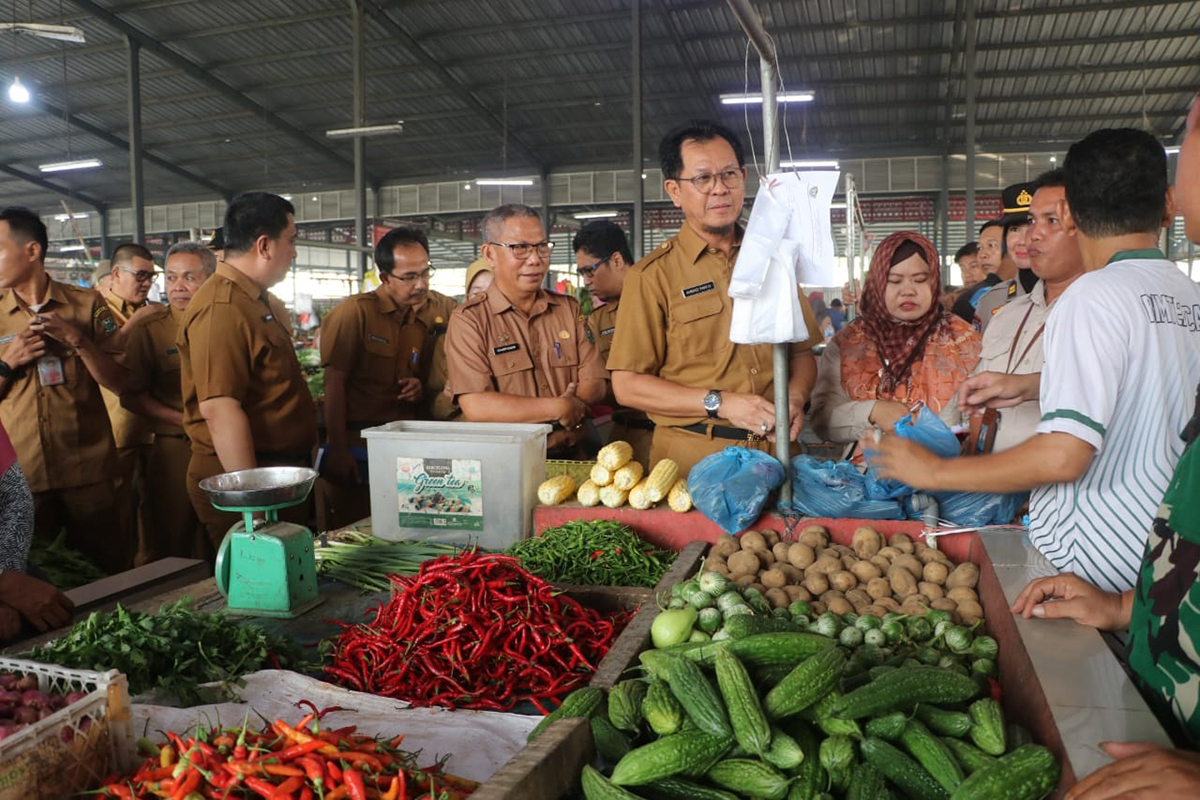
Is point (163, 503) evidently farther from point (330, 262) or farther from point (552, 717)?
point (330, 262)

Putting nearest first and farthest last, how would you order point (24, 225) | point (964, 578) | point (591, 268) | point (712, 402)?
point (964, 578), point (712, 402), point (24, 225), point (591, 268)

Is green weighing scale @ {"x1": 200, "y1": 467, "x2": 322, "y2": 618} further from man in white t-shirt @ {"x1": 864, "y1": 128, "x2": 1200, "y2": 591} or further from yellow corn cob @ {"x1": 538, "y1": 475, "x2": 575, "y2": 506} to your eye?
man in white t-shirt @ {"x1": 864, "y1": 128, "x2": 1200, "y2": 591}

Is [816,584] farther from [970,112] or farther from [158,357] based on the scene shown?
[970,112]

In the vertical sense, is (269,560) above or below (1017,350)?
below

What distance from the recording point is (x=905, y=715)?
151 centimetres

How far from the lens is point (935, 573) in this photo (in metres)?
2.28

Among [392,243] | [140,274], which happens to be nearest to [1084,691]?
[392,243]

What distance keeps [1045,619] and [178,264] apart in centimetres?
494

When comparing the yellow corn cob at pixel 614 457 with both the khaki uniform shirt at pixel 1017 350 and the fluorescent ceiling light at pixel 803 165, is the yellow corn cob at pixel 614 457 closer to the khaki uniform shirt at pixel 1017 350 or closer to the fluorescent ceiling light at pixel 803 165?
the fluorescent ceiling light at pixel 803 165

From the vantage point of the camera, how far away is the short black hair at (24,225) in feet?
12.8

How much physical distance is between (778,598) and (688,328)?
1.21 meters

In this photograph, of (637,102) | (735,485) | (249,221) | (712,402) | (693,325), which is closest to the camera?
(735,485)

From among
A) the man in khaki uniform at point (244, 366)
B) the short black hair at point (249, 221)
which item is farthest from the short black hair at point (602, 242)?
the short black hair at point (249, 221)

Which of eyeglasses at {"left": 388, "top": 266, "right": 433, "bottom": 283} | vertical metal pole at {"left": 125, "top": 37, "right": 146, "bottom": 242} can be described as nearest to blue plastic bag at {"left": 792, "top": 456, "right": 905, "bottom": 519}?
eyeglasses at {"left": 388, "top": 266, "right": 433, "bottom": 283}
